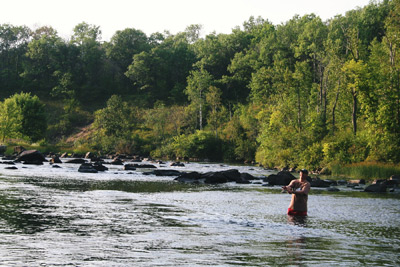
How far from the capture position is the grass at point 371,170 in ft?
166

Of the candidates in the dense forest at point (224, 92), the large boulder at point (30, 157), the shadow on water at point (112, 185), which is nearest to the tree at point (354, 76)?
the dense forest at point (224, 92)

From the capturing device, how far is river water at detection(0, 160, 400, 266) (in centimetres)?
1516

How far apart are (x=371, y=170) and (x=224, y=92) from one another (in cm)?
8747

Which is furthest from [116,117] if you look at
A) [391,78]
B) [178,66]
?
[391,78]

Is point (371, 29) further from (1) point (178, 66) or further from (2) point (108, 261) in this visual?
(2) point (108, 261)

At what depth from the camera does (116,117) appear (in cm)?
11025

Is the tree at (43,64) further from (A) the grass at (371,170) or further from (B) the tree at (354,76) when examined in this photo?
(A) the grass at (371,170)

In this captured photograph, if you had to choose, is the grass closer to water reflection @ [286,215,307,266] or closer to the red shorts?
the red shorts

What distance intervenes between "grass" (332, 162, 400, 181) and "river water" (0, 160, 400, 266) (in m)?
16.2

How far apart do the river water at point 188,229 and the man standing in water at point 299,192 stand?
0.75m

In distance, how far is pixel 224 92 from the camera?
449 ft

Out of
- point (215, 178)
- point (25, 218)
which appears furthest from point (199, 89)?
point (25, 218)

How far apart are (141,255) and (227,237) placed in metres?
4.69

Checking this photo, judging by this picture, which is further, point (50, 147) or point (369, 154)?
point (50, 147)
